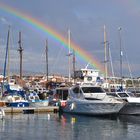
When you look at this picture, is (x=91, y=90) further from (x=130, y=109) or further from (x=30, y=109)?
(x=30, y=109)

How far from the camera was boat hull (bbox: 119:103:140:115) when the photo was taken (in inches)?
2258

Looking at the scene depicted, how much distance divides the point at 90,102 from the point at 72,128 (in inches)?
474

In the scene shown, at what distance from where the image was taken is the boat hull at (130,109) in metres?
57.3

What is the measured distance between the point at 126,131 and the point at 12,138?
12399 millimetres

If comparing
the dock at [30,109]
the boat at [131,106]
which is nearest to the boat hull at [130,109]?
the boat at [131,106]

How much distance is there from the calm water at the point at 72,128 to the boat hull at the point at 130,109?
96 centimetres

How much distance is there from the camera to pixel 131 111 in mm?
57938

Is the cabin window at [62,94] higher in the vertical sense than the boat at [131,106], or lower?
higher

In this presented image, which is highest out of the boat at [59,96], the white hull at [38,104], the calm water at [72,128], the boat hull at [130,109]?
the boat at [59,96]

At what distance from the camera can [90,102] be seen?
183 feet

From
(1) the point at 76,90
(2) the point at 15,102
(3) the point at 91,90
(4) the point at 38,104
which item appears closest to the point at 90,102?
(3) the point at 91,90

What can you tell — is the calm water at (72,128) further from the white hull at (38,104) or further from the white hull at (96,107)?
the white hull at (38,104)

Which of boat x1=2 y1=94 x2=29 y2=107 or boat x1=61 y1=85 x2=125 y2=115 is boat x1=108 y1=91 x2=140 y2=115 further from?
boat x1=2 y1=94 x2=29 y2=107

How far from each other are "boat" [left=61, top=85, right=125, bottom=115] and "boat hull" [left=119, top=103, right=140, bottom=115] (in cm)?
210
